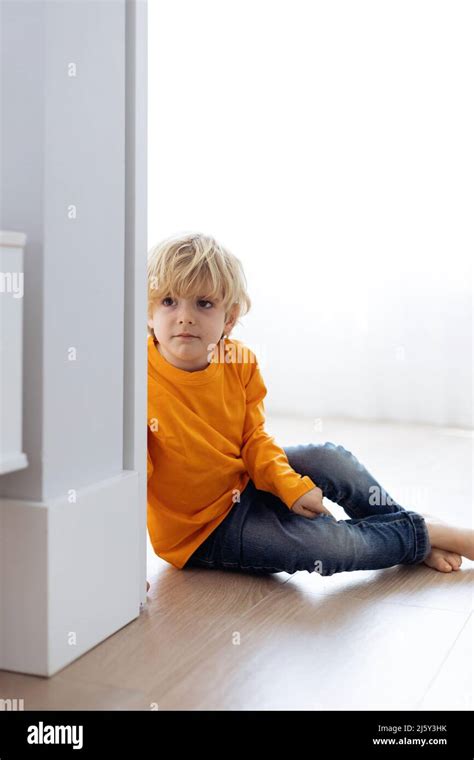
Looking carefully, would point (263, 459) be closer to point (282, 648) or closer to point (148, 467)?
point (148, 467)

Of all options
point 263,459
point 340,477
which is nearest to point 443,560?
point 340,477

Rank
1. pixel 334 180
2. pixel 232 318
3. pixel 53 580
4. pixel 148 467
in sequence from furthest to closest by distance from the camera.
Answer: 1. pixel 334 180
2. pixel 232 318
3. pixel 148 467
4. pixel 53 580

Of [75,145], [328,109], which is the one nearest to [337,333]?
[328,109]

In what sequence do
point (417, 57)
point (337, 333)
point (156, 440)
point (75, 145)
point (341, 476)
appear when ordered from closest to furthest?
point (75, 145)
point (156, 440)
point (341, 476)
point (417, 57)
point (337, 333)

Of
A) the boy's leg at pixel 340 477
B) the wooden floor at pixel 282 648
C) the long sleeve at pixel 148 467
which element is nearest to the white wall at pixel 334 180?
the boy's leg at pixel 340 477

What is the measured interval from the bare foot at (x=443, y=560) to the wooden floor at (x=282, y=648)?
11mm

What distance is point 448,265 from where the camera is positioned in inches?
101

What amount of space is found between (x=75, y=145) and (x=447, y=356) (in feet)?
6.00

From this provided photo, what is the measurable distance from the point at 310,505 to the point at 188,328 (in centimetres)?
30

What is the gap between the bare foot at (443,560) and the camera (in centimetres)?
131

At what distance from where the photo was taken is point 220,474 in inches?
50.5

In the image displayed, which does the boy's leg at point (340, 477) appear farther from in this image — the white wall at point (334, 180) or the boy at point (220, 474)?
the white wall at point (334, 180)

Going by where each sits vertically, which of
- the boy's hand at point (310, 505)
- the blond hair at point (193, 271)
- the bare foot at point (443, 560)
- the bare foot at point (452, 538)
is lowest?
the bare foot at point (443, 560)

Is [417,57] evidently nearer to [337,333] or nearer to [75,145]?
[337,333]
